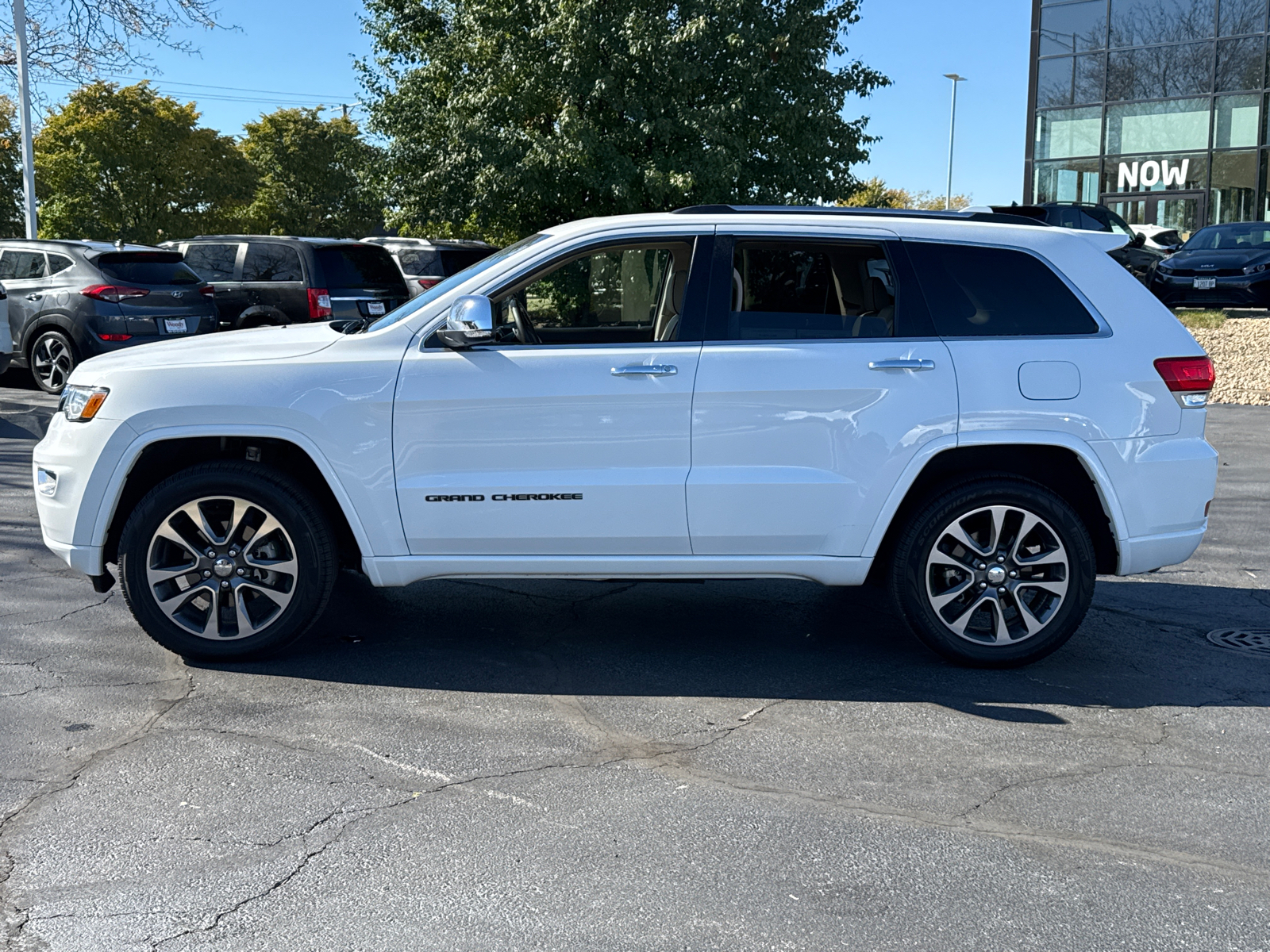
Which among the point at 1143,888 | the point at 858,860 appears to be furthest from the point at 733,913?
the point at 1143,888

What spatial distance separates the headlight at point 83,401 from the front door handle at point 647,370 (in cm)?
208

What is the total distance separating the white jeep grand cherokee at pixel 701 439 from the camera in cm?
514

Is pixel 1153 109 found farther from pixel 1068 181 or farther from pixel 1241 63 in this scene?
pixel 1068 181

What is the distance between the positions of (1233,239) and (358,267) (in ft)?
49.5

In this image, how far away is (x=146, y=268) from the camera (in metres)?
14.6

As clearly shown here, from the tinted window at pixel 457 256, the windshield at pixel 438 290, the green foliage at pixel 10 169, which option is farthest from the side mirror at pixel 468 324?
the green foliage at pixel 10 169

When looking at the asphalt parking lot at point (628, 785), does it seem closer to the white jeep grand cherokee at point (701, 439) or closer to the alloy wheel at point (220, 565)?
the alloy wheel at point (220, 565)

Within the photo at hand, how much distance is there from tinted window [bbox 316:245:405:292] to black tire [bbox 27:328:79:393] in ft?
9.92

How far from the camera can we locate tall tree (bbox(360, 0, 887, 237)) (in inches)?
846

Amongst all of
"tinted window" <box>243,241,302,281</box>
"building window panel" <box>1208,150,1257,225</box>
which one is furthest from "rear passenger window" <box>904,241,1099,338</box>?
"building window panel" <box>1208,150,1257,225</box>

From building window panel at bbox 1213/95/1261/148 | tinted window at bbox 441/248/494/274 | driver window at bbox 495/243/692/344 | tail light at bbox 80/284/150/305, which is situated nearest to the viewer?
driver window at bbox 495/243/692/344

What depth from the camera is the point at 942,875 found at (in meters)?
3.55

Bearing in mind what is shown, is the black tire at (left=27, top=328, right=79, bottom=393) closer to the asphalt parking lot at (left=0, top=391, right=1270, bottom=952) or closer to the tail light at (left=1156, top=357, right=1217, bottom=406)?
Answer: the asphalt parking lot at (left=0, top=391, right=1270, bottom=952)

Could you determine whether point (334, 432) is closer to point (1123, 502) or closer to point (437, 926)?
point (437, 926)
